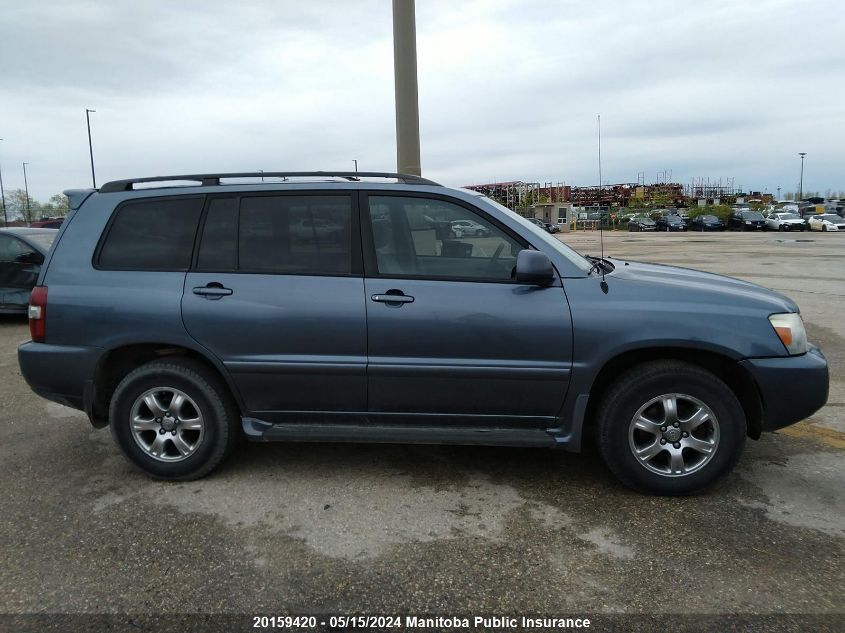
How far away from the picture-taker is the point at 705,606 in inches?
102

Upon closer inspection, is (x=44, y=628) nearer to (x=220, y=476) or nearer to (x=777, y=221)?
(x=220, y=476)

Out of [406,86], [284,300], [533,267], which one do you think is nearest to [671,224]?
[406,86]

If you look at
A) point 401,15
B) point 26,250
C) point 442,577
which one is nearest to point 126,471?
point 442,577

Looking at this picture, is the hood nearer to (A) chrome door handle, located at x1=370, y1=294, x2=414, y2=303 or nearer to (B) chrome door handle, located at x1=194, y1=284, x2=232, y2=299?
(A) chrome door handle, located at x1=370, y1=294, x2=414, y2=303

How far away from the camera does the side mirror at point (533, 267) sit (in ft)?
11.1

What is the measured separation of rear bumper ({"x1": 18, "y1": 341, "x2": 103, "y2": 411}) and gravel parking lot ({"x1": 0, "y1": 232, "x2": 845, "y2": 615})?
0.54 m

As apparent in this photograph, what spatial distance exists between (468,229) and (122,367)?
2.29 meters

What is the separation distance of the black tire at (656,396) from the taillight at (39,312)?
3.28 m

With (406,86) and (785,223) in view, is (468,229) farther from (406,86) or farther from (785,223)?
(785,223)

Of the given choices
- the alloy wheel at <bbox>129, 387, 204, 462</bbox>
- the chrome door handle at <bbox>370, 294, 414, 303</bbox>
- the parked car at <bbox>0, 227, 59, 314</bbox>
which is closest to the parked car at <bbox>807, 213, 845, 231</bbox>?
the parked car at <bbox>0, 227, 59, 314</bbox>

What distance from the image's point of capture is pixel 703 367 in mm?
3545

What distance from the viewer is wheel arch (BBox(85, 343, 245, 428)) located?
379 cm

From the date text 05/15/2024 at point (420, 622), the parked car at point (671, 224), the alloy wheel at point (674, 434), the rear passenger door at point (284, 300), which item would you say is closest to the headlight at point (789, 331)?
the alloy wheel at point (674, 434)

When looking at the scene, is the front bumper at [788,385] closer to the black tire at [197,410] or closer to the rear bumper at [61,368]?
the black tire at [197,410]
